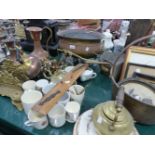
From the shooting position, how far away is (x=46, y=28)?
911 millimetres

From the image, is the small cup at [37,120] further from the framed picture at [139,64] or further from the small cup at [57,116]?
the framed picture at [139,64]

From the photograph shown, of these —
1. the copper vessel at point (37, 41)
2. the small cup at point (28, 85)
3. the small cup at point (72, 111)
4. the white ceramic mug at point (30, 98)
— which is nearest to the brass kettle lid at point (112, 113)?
the small cup at point (72, 111)

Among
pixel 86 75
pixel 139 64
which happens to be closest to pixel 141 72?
pixel 139 64

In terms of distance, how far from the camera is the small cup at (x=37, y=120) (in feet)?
1.78

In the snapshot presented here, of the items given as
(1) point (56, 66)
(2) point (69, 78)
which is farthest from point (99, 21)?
(2) point (69, 78)

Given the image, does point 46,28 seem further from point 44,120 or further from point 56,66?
point 44,120

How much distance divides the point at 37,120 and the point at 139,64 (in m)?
0.45

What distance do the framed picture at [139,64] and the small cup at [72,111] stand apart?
0.79 feet

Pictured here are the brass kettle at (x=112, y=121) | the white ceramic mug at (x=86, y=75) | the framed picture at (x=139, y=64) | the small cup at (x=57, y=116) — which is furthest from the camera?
the white ceramic mug at (x=86, y=75)

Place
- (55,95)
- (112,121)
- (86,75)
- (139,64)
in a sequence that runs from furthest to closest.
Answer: (86,75), (139,64), (55,95), (112,121)

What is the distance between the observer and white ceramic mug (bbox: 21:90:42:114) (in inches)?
22.6

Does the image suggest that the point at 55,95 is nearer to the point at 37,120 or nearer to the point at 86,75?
the point at 37,120

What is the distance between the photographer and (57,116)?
56cm

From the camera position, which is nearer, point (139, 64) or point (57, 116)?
point (57, 116)
